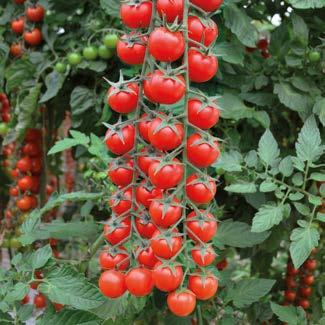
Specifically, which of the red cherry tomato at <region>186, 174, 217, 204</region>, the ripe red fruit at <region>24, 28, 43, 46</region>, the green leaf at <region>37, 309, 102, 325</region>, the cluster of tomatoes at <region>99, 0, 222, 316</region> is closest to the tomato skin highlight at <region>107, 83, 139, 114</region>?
the cluster of tomatoes at <region>99, 0, 222, 316</region>

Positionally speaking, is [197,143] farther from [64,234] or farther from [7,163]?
[7,163]

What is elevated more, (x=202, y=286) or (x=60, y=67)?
(x=202, y=286)

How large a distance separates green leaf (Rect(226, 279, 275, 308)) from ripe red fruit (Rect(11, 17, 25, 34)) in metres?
0.78

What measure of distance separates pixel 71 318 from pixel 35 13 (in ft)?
2.49

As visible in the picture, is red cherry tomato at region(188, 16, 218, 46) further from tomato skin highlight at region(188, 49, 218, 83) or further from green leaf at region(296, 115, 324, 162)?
green leaf at region(296, 115, 324, 162)

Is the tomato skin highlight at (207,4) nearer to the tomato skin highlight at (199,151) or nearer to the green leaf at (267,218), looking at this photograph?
the tomato skin highlight at (199,151)

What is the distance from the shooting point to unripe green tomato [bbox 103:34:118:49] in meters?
1.19

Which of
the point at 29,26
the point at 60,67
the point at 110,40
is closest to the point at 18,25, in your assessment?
the point at 29,26

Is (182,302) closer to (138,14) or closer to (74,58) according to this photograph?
(138,14)

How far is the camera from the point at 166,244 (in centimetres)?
67

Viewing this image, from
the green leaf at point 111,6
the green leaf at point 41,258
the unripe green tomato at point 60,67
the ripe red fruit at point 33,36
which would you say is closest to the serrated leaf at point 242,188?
the green leaf at point 41,258

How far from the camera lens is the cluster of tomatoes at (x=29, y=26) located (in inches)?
52.4

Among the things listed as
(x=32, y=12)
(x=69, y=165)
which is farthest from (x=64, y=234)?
(x=69, y=165)

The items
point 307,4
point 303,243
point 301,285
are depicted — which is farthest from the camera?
point 301,285
